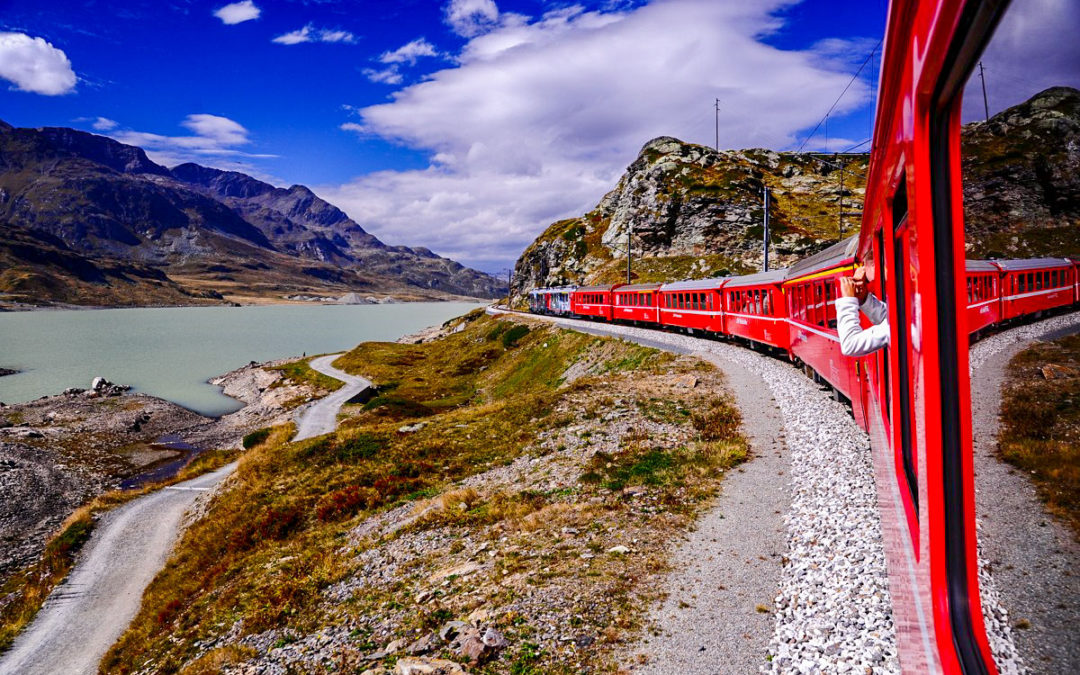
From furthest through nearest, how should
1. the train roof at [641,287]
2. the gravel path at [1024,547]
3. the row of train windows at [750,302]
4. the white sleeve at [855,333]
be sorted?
1. the train roof at [641,287]
2. the row of train windows at [750,302]
3. the white sleeve at [855,333]
4. the gravel path at [1024,547]

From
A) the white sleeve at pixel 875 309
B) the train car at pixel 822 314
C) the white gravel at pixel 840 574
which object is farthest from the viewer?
the train car at pixel 822 314

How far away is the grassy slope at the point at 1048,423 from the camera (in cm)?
187

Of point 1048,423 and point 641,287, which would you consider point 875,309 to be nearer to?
point 1048,423

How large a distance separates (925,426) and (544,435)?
1786 centimetres

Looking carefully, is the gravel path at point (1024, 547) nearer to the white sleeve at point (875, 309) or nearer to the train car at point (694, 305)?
the white sleeve at point (875, 309)

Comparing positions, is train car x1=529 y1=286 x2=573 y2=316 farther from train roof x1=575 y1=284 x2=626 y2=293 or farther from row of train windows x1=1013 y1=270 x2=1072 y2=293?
row of train windows x1=1013 y1=270 x2=1072 y2=293

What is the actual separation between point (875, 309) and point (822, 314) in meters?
10.9

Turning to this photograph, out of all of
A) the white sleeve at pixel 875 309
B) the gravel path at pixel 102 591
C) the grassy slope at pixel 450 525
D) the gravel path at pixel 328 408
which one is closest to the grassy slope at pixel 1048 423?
the white sleeve at pixel 875 309

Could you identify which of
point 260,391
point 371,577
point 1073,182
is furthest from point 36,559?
point 260,391

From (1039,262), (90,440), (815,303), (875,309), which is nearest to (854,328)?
(875,309)

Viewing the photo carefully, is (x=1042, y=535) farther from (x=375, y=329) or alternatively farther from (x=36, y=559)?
(x=375, y=329)

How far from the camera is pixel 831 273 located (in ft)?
44.9

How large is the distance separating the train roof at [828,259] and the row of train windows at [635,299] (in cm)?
2401

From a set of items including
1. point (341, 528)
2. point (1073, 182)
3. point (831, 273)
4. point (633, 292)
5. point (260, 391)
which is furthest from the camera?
point (260, 391)
